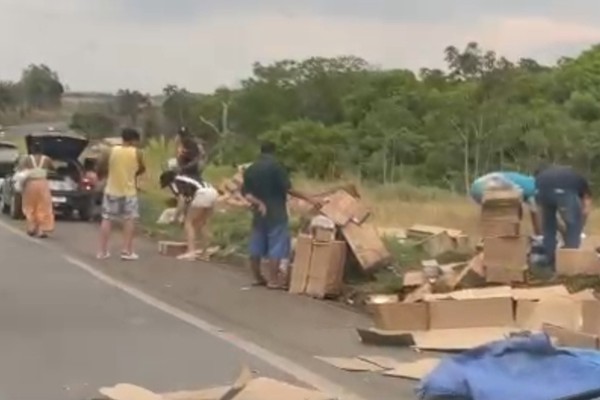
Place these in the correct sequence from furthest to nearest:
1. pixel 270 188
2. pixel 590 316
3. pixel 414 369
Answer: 1. pixel 270 188
2. pixel 590 316
3. pixel 414 369

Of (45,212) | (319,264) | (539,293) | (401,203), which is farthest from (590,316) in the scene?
(401,203)

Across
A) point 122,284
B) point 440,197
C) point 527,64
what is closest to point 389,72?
A: point 527,64

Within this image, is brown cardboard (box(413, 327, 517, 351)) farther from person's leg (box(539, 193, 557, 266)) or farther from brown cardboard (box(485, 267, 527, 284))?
person's leg (box(539, 193, 557, 266))

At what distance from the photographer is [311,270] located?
17.0 metres

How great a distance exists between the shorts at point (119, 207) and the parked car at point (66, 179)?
11.2 metres

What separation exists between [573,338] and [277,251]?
6.42 m

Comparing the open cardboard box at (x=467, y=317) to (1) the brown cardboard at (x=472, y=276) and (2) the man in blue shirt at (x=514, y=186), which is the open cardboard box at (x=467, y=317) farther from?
(2) the man in blue shirt at (x=514, y=186)

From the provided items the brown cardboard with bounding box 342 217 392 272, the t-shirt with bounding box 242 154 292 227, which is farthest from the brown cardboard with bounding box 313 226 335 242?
the t-shirt with bounding box 242 154 292 227

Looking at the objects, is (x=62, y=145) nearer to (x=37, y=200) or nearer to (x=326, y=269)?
(x=37, y=200)

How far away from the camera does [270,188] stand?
1798cm

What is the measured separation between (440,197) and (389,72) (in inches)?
991

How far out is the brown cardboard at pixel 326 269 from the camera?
16703 millimetres

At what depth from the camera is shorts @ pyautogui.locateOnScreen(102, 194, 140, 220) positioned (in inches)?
843

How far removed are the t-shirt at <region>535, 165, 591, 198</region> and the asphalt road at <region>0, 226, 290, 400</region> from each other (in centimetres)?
508
